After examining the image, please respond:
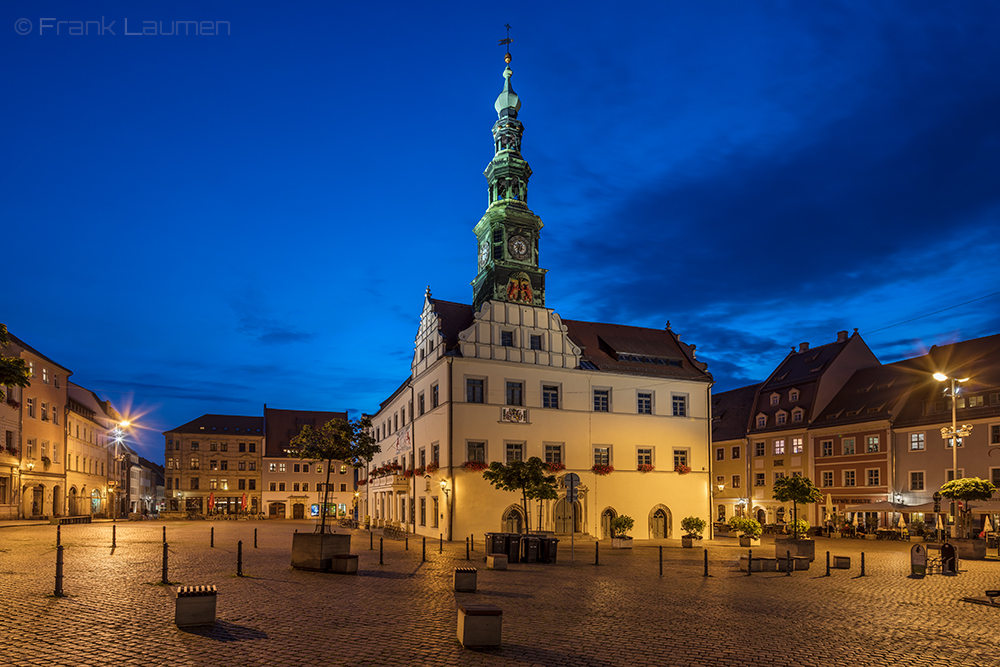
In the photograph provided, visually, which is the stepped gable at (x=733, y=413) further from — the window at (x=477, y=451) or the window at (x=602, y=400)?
the window at (x=477, y=451)

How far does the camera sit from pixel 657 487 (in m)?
49.8

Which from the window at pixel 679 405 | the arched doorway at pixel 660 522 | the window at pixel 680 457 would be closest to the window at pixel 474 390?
the arched doorway at pixel 660 522

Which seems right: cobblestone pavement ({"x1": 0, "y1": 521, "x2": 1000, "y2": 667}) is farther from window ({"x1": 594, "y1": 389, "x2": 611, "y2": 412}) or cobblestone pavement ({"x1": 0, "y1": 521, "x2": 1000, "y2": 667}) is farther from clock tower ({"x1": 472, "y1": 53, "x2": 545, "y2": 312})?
clock tower ({"x1": 472, "y1": 53, "x2": 545, "y2": 312})

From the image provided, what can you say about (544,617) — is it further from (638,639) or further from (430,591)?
(430,591)

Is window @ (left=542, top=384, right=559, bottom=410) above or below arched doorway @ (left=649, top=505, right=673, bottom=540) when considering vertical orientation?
above

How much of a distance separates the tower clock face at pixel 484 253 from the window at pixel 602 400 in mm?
11834

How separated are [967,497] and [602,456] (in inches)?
789

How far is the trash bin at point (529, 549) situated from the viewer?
1091 inches

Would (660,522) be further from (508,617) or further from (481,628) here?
(481,628)

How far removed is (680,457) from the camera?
2012 inches

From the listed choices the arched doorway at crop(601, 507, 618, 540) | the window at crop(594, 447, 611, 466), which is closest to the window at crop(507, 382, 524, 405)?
the window at crop(594, 447, 611, 466)

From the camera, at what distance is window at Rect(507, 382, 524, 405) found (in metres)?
46.9

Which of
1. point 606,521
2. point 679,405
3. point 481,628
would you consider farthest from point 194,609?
point 679,405

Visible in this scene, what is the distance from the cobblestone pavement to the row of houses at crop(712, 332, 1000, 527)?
30170 millimetres
